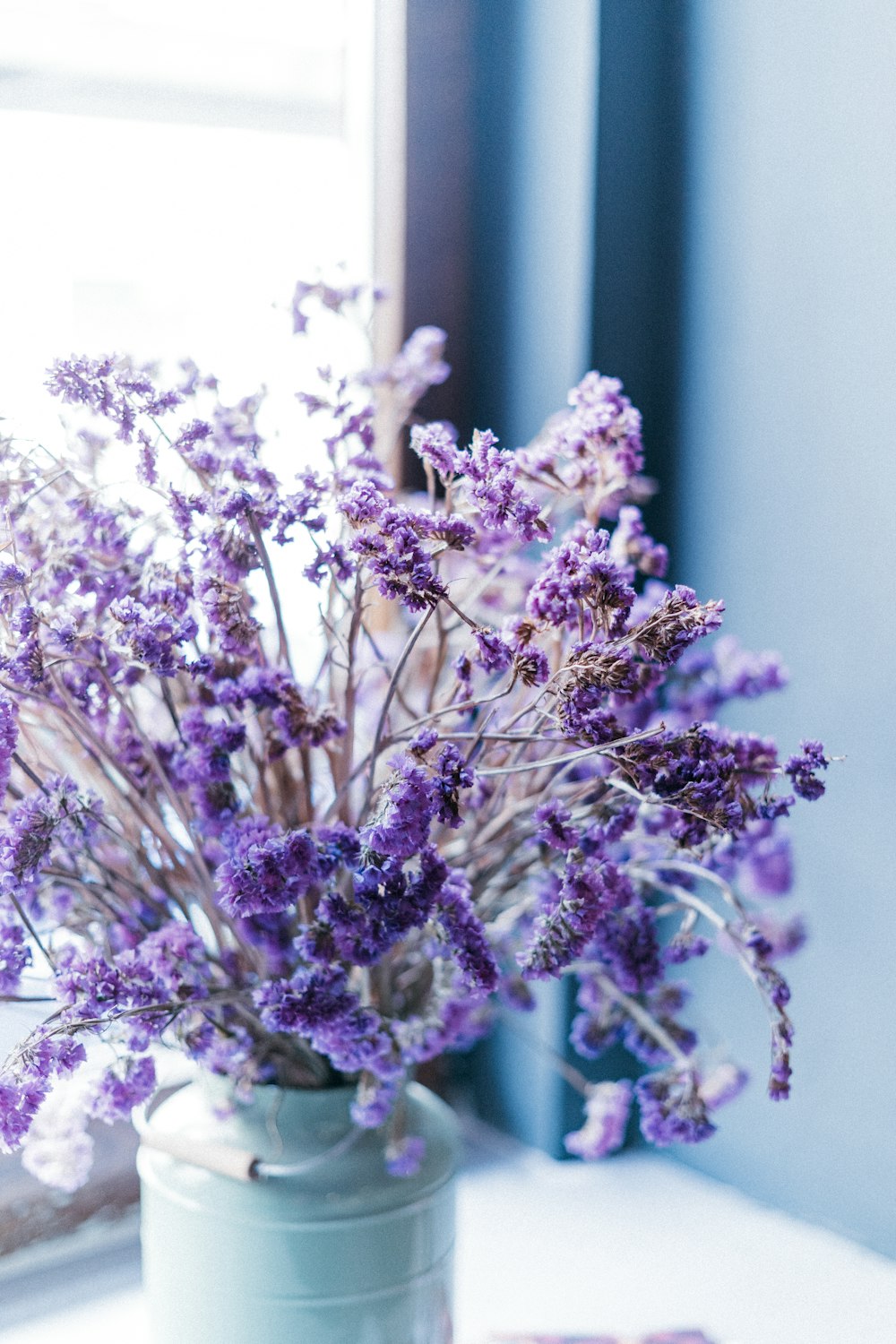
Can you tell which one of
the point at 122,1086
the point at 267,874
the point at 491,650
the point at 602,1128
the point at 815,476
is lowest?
the point at 602,1128

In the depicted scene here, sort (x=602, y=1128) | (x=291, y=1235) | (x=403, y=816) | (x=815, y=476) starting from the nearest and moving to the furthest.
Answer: (x=403, y=816), (x=291, y=1235), (x=602, y=1128), (x=815, y=476)

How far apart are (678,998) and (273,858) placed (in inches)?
14.8

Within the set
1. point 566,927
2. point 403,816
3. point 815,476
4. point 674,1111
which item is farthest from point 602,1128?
point 815,476

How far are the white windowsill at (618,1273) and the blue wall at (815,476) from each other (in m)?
0.04

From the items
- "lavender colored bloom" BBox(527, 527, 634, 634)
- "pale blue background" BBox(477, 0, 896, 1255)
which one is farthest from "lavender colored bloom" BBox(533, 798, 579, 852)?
"pale blue background" BBox(477, 0, 896, 1255)

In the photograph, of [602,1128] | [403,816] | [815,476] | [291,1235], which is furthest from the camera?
[815,476]

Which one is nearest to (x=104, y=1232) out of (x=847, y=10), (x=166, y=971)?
(x=166, y=971)

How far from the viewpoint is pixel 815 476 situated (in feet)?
3.40

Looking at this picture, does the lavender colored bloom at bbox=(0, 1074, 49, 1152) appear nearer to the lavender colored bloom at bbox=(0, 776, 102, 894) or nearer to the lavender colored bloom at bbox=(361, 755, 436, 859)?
the lavender colored bloom at bbox=(0, 776, 102, 894)

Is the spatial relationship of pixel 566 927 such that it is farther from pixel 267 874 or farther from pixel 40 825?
pixel 40 825

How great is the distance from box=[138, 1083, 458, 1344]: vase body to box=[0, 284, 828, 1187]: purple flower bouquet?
1.0 inches

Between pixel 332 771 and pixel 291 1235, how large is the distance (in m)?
0.26

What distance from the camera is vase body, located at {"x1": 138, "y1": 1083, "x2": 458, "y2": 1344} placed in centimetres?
72

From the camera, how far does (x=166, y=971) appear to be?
667mm
